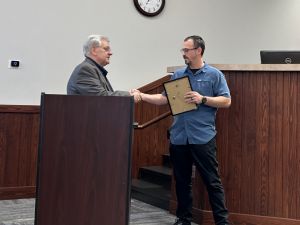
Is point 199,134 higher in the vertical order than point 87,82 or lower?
lower

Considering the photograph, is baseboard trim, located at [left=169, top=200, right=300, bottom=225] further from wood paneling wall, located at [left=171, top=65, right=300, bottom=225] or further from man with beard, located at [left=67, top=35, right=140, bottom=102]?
man with beard, located at [left=67, top=35, right=140, bottom=102]

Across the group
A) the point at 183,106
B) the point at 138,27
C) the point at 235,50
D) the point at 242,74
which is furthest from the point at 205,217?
the point at 235,50

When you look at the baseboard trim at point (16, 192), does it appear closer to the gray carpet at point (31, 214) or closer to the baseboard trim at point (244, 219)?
the gray carpet at point (31, 214)

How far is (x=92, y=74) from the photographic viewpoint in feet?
7.79

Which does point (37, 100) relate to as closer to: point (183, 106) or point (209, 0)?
point (183, 106)

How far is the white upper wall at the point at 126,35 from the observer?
416 centimetres

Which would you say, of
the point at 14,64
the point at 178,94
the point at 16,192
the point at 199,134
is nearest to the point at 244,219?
the point at 199,134

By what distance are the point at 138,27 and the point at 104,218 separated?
10.7ft

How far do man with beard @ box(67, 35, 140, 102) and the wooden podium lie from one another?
375 millimetres

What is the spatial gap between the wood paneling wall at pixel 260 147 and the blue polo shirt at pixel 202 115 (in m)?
0.37

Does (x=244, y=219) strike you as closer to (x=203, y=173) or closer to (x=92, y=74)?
(x=203, y=173)

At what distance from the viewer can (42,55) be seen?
426 centimetres

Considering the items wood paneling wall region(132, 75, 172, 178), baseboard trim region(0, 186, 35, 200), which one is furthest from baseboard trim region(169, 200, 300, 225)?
baseboard trim region(0, 186, 35, 200)

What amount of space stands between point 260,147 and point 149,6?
2542 mm
